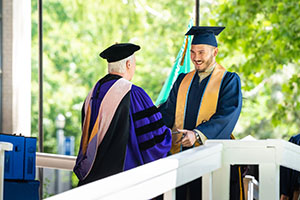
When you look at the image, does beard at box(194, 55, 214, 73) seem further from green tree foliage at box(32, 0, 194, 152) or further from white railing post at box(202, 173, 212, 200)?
green tree foliage at box(32, 0, 194, 152)

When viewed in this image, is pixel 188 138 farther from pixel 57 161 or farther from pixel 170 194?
pixel 57 161

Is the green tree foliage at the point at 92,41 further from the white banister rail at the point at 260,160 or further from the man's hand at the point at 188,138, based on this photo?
the white banister rail at the point at 260,160

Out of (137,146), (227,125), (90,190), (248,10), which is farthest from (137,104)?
(248,10)

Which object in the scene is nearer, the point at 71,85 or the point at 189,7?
the point at 189,7

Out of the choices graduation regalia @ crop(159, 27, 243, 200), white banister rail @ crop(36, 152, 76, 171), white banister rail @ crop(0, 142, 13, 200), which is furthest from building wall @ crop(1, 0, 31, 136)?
graduation regalia @ crop(159, 27, 243, 200)

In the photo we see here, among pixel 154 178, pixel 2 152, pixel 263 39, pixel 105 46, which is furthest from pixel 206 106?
pixel 105 46

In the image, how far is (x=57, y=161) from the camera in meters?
3.35

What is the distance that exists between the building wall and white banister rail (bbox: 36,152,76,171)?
157cm

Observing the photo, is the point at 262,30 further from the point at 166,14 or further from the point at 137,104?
the point at 166,14

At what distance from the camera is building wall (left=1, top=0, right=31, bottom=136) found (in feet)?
15.9

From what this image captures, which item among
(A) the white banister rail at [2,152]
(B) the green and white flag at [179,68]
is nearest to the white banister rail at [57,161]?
(A) the white banister rail at [2,152]

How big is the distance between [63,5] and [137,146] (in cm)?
1099

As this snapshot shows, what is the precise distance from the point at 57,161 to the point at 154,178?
6.34 ft

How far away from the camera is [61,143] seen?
13070 mm
